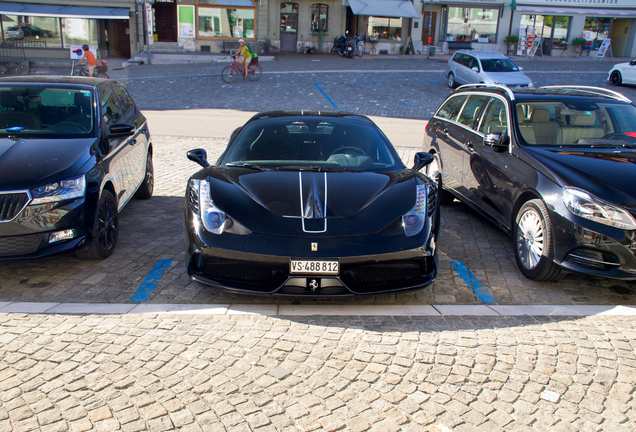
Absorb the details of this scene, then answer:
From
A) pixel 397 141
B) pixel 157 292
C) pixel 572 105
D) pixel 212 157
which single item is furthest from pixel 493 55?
pixel 157 292

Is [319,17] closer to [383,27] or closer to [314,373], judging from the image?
[383,27]

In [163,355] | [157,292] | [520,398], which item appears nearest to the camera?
[520,398]

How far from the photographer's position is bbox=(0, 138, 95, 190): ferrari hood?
15.1ft

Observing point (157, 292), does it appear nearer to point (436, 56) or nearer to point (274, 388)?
point (274, 388)

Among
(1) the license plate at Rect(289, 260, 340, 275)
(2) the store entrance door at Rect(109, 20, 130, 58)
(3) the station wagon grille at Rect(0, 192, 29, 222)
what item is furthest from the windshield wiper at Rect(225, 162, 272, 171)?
(2) the store entrance door at Rect(109, 20, 130, 58)

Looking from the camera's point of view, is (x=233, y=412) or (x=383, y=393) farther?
(x=383, y=393)

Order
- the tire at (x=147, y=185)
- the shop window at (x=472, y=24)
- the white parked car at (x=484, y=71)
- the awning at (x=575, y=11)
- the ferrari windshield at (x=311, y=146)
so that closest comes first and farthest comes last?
the ferrari windshield at (x=311, y=146) < the tire at (x=147, y=185) < the white parked car at (x=484, y=71) < the shop window at (x=472, y=24) < the awning at (x=575, y=11)

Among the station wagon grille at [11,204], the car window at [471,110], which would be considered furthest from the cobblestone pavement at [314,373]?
the car window at [471,110]

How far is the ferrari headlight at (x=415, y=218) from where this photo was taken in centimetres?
429

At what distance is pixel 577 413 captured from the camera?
3.04m

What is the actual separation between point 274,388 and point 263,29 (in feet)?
115

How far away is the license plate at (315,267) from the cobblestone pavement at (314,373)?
394mm

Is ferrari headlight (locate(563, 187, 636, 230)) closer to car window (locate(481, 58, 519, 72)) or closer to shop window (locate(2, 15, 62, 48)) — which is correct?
car window (locate(481, 58, 519, 72))

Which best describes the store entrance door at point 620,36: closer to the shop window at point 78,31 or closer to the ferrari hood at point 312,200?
the shop window at point 78,31
